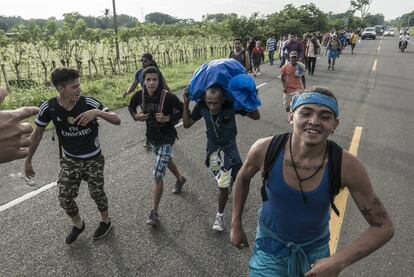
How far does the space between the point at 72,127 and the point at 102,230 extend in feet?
4.05

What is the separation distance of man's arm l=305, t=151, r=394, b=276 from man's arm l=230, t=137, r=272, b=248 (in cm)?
51

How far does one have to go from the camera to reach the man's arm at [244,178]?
7.85 ft

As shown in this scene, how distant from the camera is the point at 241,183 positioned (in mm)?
2582

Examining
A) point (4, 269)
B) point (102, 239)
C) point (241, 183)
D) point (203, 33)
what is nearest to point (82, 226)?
point (102, 239)

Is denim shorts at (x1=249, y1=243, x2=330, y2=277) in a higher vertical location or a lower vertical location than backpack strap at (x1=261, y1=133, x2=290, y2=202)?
lower

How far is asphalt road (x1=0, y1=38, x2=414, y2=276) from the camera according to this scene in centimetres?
366

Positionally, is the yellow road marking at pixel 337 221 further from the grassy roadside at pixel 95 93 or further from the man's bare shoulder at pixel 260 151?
the grassy roadside at pixel 95 93

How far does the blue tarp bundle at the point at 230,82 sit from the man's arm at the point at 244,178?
4.63 feet

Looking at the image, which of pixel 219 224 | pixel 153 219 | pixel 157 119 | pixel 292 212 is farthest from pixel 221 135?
pixel 292 212

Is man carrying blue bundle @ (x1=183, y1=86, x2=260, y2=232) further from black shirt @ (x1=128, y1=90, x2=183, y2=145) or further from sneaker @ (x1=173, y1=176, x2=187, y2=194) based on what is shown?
sneaker @ (x1=173, y1=176, x2=187, y2=194)

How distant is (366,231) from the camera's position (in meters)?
2.06

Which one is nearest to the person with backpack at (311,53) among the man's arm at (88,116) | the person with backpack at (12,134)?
the man's arm at (88,116)

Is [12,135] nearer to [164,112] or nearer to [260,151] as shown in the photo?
[260,151]

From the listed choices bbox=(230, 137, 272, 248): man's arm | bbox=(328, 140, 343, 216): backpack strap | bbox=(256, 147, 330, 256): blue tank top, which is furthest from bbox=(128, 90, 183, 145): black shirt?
bbox=(328, 140, 343, 216): backpack strap
